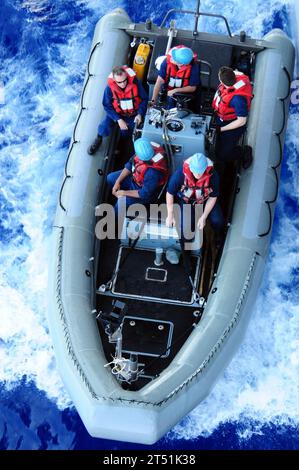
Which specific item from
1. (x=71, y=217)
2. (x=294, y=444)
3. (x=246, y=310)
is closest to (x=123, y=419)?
(x=246, y=310)

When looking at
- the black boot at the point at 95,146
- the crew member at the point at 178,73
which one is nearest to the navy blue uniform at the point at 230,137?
the crew member at the point at 178,73

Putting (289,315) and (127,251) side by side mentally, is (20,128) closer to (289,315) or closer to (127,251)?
A: (127,251)

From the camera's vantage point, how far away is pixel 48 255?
6.67 meters

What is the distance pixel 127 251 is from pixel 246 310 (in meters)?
1.01

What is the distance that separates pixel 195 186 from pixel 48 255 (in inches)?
70.7

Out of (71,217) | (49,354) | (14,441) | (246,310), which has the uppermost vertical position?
(71,217)

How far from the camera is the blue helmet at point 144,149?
17.6 ft

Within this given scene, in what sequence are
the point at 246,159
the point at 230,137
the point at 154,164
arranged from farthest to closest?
1. the point at 246,159
2. the point at 230,137
3. the point at 154,164

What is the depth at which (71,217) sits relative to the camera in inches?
232

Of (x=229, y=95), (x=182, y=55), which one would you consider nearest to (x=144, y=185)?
(x=229, y=95)

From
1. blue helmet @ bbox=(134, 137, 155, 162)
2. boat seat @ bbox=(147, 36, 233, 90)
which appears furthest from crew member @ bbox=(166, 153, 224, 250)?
boat seat @ bbox=(147, 36, 233, 90)

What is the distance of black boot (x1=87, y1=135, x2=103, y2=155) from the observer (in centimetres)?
621

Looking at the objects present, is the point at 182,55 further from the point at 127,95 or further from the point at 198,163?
the point at 198,163

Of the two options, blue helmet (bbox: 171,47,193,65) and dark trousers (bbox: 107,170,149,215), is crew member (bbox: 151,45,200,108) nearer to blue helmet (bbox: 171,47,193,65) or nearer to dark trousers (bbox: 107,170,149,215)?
blue helmet (bbox: 171,47,193,65)
